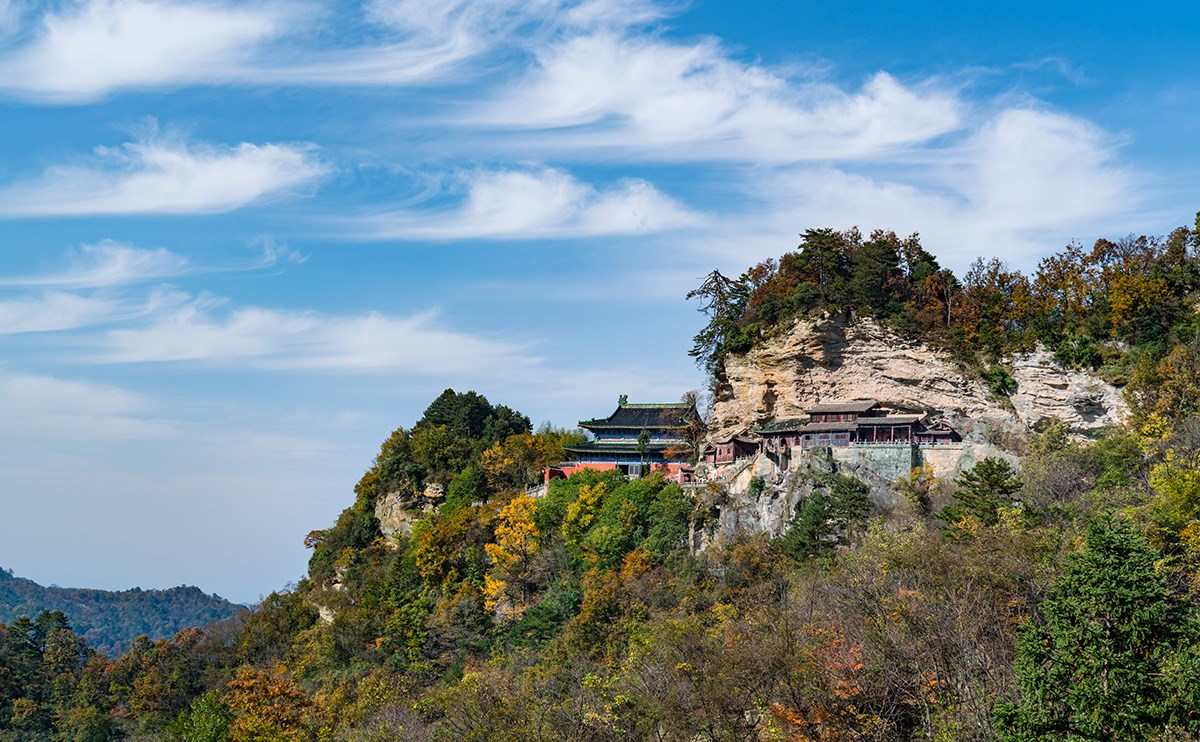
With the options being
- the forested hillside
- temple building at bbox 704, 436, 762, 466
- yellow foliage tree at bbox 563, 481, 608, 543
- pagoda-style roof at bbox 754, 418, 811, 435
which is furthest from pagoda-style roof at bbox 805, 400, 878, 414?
yellow foliage tree at bbox 563, 481, 608, 543

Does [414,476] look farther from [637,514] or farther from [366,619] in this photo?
[637,514]

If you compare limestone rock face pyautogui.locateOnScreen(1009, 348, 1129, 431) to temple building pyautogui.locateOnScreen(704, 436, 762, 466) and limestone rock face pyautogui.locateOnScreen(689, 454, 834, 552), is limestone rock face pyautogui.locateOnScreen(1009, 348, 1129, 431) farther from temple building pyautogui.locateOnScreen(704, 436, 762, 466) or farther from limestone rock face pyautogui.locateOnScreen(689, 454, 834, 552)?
temple building pyautogui.locateOnScreen(704, 436, 762, 466)

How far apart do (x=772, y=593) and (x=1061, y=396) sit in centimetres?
1475

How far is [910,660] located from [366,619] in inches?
1206

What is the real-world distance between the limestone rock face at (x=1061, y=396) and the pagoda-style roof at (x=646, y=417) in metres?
15.4

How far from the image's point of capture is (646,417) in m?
53.2

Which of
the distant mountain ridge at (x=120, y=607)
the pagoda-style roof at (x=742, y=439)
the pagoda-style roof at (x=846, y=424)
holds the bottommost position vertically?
the distant mountain ridge at (x=120, y=607)

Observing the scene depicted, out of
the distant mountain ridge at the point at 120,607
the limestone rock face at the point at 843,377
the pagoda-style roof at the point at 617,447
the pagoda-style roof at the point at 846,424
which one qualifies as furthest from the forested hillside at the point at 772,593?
the distant mountain ridge at the point at 120,607

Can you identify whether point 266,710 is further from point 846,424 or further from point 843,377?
point 843,377

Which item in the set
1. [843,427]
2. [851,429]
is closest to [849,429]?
[851,429]

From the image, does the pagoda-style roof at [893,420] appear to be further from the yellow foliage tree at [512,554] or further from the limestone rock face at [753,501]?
the yellow foliage tree at [512,554]

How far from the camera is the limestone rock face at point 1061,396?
39.2 m

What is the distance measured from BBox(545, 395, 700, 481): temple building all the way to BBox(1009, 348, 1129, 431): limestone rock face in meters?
13.2

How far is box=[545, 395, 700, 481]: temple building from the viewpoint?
1921 inches
